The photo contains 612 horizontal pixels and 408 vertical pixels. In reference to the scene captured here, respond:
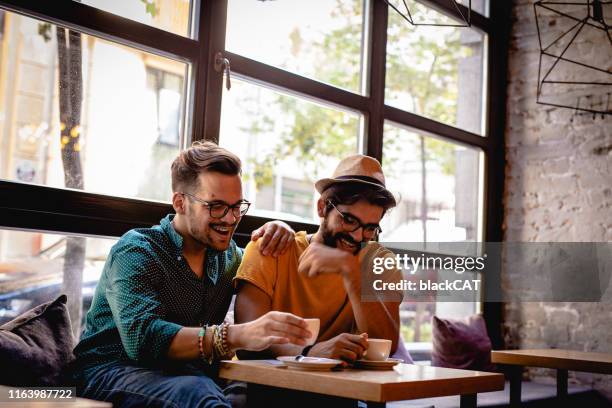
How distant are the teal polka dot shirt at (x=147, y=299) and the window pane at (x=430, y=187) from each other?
6.97 ft

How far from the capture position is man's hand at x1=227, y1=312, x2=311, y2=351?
1971 mm

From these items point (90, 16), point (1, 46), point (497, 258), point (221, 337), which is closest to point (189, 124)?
point (90, 16)

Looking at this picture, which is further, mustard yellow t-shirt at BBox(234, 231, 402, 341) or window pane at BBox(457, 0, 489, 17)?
window pane at BBox(457, 0, 489, 17)

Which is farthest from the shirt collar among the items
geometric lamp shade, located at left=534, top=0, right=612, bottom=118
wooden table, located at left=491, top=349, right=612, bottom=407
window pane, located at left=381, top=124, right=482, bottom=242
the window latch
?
geometric lamp shade, located at left=534, top=0, right=612, bottom=118

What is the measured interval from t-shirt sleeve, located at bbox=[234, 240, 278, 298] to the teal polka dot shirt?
7 cm

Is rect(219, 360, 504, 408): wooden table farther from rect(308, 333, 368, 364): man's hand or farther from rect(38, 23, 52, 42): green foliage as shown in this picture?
rect(38, 23, 52, 42): green foliage

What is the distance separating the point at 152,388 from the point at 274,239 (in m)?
0.79

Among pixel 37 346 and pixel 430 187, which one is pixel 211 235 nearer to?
pixel 37 346

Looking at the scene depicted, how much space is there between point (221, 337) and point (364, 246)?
91cm

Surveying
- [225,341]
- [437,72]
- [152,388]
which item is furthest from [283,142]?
[152,388]

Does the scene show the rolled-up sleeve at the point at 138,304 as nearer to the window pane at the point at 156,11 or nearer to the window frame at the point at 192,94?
the window frame at the point at 192,94

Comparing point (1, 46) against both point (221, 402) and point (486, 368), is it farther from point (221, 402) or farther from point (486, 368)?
point (486, 368)

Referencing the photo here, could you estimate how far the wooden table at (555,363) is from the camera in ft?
10.2

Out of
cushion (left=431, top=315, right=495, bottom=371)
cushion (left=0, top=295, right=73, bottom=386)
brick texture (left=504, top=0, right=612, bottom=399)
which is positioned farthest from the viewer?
brick texture (left=504, top=0, right=612, bottom=399)
